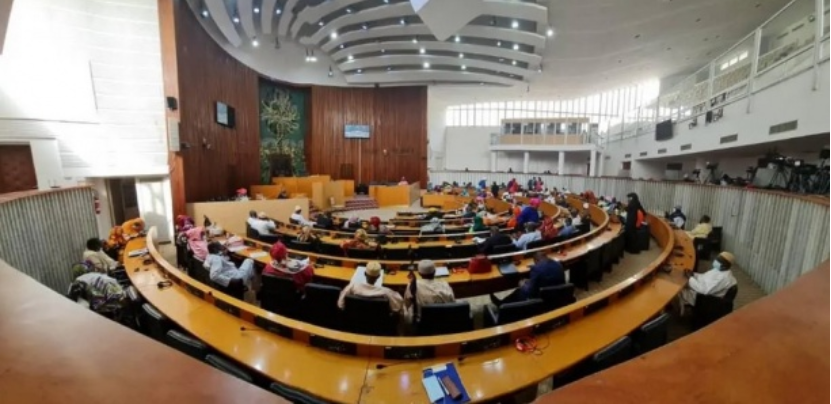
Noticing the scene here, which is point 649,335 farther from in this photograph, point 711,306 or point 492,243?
point 492,243

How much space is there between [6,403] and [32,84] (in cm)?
1037

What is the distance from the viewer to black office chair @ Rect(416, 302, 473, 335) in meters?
2.91

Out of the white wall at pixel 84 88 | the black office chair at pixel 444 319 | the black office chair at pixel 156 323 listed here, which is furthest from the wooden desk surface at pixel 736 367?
the white wall at pixel 84 88

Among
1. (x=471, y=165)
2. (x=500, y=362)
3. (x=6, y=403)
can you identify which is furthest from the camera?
(x=471, y=165)

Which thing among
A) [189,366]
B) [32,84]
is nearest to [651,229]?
[189,366]

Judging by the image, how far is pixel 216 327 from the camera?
9.04 ft

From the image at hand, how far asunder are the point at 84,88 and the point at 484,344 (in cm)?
1038

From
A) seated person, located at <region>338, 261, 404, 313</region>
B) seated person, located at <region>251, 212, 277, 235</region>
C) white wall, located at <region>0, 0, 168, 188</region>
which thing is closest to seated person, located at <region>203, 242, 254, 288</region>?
seated person, located at <region>338, 261, 404, 313</region>

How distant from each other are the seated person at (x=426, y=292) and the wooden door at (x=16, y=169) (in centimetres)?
937

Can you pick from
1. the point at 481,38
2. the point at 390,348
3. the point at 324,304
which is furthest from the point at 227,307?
the point at 481,38

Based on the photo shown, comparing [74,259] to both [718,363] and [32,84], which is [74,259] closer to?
[32,84]

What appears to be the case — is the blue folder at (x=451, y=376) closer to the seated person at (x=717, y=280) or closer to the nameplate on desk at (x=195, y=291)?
the nameplate on desk at (x=195, y=291)

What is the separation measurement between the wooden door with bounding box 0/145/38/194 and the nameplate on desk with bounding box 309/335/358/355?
9.16m

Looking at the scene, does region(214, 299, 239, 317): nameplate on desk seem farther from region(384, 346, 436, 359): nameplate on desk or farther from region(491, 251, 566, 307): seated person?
region(491, 251, 566, 307): seated person
